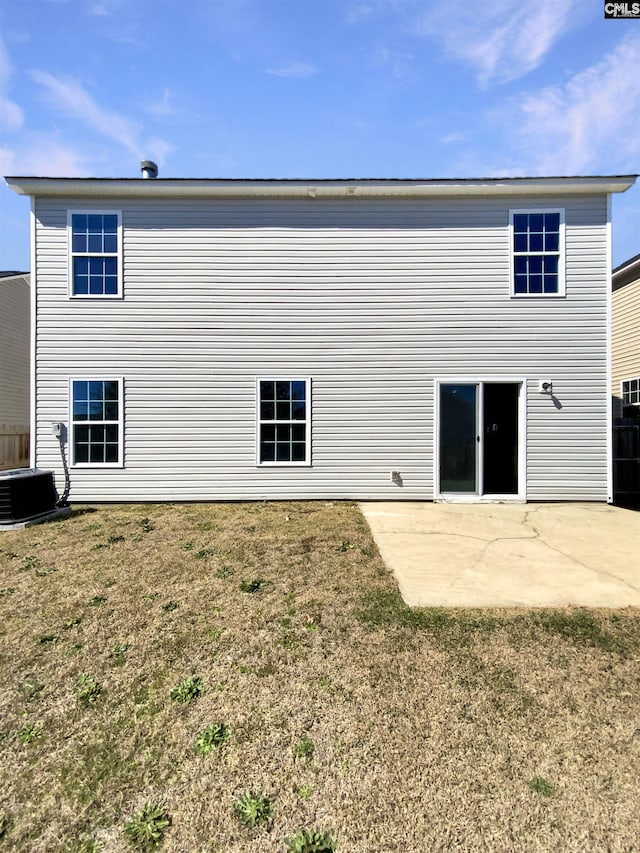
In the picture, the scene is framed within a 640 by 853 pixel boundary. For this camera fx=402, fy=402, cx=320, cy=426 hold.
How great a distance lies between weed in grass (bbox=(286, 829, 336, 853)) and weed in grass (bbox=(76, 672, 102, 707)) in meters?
1.49

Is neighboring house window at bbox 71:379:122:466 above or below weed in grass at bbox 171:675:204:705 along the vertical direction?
above

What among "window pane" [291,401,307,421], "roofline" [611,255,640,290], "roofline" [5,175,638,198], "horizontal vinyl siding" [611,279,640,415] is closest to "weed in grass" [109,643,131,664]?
"window pane" [291,401,307,421]

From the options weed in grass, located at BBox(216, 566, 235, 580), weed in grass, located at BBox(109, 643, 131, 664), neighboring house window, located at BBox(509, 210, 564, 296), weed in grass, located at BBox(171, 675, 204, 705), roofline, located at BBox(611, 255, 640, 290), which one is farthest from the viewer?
roofline, located at BBox(611, 255, 640, 290)

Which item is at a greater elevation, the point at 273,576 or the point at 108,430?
the point at 108,430

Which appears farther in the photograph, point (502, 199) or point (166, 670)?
point (502, 199)

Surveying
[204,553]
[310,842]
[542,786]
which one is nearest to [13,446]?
[204,553]

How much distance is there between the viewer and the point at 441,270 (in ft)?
24.7

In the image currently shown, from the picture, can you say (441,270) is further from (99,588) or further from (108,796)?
(108,796)

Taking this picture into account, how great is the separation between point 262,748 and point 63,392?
7.43 meters

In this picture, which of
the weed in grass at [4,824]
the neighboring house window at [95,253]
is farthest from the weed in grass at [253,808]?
the neighboring house window at [95,253]

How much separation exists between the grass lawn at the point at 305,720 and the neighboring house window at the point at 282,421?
A: 3.71m

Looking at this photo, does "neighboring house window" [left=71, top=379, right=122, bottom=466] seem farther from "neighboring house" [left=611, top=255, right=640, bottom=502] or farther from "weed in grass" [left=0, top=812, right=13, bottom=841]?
"neighboring house" [left=611, top=255, right=640, bottom=502]

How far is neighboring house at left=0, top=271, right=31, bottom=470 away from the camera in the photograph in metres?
12.8

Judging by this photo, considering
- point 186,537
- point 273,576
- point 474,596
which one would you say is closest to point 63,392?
point 186,537
